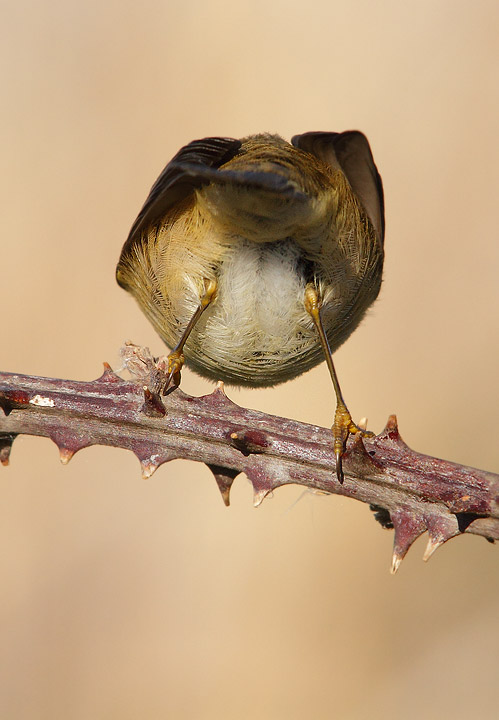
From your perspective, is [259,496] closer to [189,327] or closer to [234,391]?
[189,327]

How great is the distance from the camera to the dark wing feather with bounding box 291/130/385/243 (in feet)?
10.4

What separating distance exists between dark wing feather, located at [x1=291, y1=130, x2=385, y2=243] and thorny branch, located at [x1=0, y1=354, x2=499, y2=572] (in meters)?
1.42

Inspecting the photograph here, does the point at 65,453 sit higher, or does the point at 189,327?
the point at 189,327

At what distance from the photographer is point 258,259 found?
9.06 ft

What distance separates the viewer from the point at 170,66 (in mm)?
4785

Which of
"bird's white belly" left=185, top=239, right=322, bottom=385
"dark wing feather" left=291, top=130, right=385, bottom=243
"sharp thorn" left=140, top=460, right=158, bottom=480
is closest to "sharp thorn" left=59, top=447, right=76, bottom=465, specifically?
"sharp thorn" left=140, top=460, right=158, bottom=480

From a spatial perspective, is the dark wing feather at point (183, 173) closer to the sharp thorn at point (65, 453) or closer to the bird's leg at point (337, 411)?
the bird's leg at point (337, 411)

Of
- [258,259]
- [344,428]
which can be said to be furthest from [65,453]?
[258,259]

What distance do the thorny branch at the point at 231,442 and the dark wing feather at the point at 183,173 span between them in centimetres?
64

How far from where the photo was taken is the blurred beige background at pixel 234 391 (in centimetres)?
382

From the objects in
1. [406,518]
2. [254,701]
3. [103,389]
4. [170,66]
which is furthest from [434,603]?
[170,66]

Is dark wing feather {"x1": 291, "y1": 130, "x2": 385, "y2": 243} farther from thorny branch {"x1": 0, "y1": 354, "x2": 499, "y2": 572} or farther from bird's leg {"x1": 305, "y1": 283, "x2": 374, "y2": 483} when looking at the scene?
thorny branch {"x1": 0, "y1": 354, "x2": 499, "y2": 572}

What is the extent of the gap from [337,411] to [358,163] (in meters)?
1.26

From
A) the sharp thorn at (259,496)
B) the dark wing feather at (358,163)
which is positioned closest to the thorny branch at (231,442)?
the sharp thorn at (259,496)
